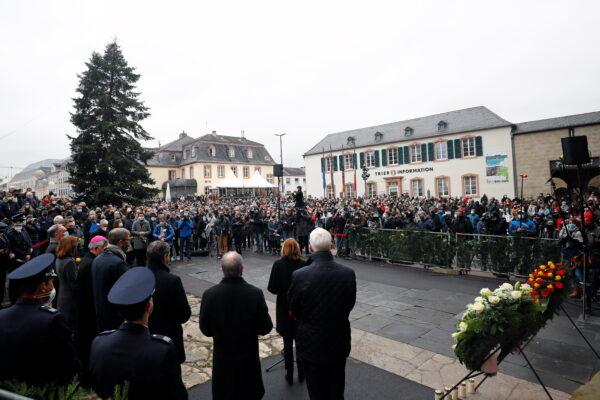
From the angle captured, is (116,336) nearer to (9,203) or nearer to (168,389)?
(168,389)

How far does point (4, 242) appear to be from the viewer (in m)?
6.93

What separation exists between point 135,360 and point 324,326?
1.71 m

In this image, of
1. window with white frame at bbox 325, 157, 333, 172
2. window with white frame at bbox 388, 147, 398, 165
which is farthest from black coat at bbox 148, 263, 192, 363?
window with white frame at bbox 325, 157, 333, 172

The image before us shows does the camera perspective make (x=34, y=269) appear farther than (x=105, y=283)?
No

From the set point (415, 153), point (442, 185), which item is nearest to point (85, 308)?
point (442, 185)

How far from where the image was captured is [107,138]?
22.2 meters

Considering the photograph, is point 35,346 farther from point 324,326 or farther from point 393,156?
point 393,156

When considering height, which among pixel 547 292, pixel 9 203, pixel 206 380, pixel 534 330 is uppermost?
pixel 9 203

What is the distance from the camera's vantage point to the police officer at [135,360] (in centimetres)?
196

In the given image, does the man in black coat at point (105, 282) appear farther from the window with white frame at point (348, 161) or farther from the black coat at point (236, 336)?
the window with white frame at point (348, 161)

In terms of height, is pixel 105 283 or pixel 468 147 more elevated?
pixel 468 147

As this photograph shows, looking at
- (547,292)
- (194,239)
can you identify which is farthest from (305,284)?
(194,239)

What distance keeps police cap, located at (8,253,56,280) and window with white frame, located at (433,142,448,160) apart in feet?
127

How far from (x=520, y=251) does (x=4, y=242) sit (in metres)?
11.7
